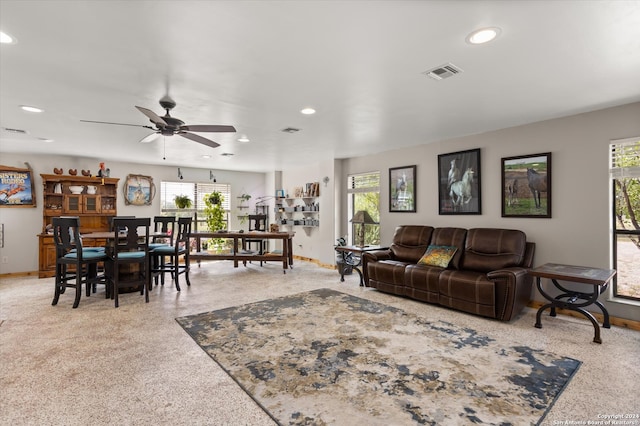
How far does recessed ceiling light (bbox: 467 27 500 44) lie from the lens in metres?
2.06

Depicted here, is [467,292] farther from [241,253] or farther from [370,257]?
[241,253]

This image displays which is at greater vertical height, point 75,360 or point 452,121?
point 452,121

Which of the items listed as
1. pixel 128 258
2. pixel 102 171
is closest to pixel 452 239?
pixel 128 258

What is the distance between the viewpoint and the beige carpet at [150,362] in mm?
2004

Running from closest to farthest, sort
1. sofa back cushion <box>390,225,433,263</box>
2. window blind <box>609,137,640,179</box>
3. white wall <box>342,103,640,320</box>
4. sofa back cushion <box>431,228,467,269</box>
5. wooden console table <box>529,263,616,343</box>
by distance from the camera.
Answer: wooden console table <box>529,263,616,343</box>, window blind <box>609,137,640,179</box>, white wall <box>342,103,640,320</box>, sofa back cushion <box>431,228,467,269</box>, sofa back cushion <box>390,225,433,263</box>

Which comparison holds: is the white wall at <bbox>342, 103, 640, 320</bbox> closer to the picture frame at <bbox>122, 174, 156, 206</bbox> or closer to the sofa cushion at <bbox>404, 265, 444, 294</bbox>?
the sofa cushion at <bbox>404, 265, 444, 294</bbox>

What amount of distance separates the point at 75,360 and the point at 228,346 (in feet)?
4.09

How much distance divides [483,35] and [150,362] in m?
3.54

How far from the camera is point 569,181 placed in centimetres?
387

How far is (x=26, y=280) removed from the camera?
18.9 ft

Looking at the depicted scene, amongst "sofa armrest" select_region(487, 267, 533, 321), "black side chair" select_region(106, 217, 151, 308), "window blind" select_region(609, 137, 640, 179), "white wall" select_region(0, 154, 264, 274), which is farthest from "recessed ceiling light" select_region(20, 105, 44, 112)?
"window blind" select_region(609, 137, 640, 179)

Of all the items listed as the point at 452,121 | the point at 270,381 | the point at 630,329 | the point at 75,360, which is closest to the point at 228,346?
the point at 270,381

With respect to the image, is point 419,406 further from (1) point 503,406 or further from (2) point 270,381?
(2) point 270,381

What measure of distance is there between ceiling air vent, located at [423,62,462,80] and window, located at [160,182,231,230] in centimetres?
701
